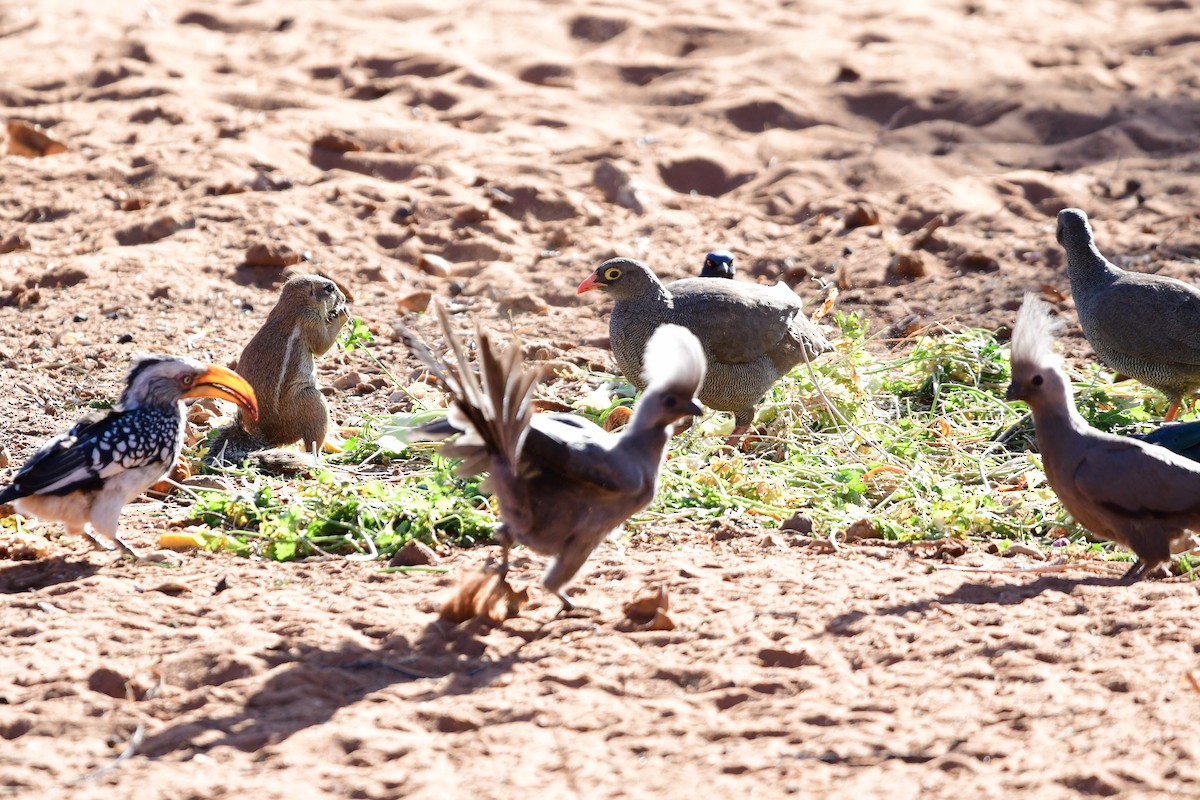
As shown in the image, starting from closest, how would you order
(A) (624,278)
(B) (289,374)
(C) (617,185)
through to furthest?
1. (B) (289,374)
2. (A) (624,278)
3. (C) (617,185)

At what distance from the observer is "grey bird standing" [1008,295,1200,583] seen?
16.0 ft

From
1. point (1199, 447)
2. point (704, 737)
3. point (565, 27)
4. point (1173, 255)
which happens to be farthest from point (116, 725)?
point (565, 27)

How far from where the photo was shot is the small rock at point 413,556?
5.17m

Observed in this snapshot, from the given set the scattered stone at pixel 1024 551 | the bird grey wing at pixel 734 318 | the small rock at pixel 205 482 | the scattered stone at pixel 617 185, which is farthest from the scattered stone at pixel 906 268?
the small rock at pixel 205 482

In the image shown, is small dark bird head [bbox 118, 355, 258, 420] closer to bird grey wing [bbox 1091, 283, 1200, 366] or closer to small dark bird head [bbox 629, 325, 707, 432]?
small dark bird head [bbox 629, 325, 707, 432]

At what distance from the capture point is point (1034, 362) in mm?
4996

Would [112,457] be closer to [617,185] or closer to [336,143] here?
[617,185]

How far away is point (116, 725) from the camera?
149 inches

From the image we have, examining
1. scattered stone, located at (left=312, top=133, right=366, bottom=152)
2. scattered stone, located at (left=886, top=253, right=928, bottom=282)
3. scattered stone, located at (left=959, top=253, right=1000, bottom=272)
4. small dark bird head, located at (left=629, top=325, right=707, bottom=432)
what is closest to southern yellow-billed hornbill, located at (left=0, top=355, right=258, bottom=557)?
small dark bird head, located at (left=629, top=325, right=707, bottom=432)

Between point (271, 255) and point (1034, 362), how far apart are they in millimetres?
5733

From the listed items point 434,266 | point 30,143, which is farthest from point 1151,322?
point 30,143

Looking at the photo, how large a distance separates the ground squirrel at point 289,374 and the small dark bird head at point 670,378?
262 cm

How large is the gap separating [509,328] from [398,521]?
320 centimetres

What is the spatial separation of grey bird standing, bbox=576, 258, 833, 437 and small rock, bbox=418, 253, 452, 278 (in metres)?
2.45
